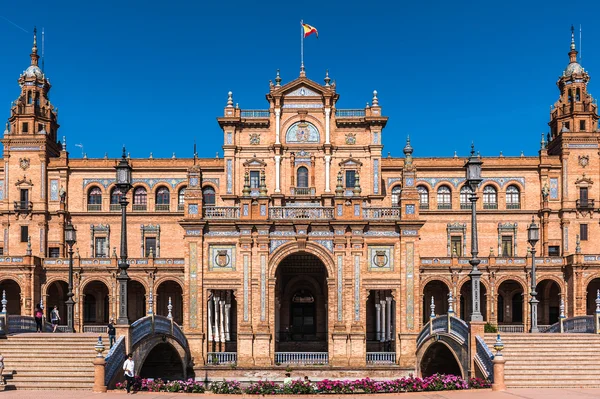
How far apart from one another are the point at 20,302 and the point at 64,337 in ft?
90.9

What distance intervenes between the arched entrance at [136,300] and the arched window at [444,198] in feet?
82.4

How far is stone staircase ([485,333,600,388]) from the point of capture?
991 inches

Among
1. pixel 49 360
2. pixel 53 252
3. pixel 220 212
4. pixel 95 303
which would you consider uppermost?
pixel 220 212

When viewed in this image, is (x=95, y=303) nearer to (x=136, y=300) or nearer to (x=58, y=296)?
(x=58, y=296)

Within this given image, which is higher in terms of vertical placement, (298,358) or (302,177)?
(302,177)

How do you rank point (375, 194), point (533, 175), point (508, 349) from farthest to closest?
point (533, 175) < point (375, 194) < point (508, 349)

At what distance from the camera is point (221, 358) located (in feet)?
116

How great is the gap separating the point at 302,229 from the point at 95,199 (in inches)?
1155

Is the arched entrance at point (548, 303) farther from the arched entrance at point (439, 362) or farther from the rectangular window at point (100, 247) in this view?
the rectangular window at point (100, 247)

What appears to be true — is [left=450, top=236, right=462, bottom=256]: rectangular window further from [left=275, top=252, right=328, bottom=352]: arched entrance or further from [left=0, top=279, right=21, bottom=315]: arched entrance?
[left=0, top=279, right=21, bottom=315]: arched entrance

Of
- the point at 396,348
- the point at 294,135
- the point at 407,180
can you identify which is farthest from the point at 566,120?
the point at 396,348

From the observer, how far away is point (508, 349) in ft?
91.2

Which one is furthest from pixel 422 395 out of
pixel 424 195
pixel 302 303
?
pixel 424 195

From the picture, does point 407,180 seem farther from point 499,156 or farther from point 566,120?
point 566,120
